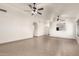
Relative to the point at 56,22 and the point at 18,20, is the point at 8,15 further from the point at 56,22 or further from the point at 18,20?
the point at 56,22

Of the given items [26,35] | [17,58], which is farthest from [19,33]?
[17,58]

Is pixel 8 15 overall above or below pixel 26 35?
above

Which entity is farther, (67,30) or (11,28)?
(11,28)

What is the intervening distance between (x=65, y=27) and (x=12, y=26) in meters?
2.86

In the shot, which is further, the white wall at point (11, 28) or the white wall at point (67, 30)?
the white wall at point (11, 28)

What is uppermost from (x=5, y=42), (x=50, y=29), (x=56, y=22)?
(x=56, y=22)

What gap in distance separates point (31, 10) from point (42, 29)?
1683 mm

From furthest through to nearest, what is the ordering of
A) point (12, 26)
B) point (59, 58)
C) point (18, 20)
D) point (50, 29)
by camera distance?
1. point (18, 20)
2. point (12, 26)
3. point (50, 29)
4. point (59, 58)

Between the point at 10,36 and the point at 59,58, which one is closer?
the point at 59,58

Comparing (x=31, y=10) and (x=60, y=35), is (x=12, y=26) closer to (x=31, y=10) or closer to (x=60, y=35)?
(x=31, y=10)

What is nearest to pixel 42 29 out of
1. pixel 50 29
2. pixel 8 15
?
pixel 50 29

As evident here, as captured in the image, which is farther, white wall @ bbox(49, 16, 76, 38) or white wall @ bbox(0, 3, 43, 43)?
white wall @ bbox(0, 3, 43, 43)

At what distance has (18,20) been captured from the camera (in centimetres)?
567

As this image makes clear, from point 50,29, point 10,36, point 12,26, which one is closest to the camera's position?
point 50,29
